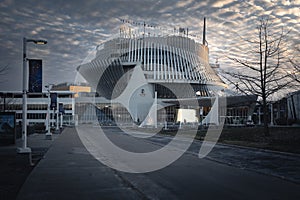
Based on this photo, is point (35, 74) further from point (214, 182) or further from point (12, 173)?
point (214, 182)

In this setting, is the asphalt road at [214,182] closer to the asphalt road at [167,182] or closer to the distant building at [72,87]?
the asphalt road at [167,182]

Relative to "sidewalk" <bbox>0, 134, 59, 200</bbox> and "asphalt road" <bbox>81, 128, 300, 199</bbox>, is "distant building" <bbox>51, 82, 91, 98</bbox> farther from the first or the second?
"asphalt road" <bbox>81, 128, 300, 199</bbox>

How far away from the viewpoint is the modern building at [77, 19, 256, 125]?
92375mm

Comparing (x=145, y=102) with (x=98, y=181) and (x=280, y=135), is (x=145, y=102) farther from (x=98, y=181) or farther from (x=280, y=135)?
(x=98, y=181)

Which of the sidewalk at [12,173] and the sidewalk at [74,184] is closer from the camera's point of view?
the sidewalk at [74,184]

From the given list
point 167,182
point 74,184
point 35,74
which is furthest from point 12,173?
point 35,74

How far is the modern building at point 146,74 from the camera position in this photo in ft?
303

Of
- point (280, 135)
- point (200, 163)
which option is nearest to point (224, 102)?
point (280, 135)

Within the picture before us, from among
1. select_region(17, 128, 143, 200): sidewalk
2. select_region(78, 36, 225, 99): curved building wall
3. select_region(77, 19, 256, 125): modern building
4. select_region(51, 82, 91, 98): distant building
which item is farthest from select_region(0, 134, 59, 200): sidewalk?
select_region(51, 82, 91, 98): distant building

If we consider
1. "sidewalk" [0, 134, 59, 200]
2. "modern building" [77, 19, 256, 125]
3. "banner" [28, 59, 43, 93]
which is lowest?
"sidewalk" [0, 134, 59, 200]

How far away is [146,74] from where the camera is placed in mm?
94312

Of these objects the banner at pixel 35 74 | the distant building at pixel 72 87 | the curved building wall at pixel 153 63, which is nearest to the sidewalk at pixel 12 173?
the banner at pixel 35 74

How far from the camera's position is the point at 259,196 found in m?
7.56

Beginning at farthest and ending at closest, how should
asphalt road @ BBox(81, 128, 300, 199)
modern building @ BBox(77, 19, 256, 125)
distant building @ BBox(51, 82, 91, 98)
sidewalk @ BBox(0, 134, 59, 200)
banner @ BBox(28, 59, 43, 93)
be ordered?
1. distant building @ BBox(51, 82, 91, 98)
2. modern building @ BBox(77, 19, 256, 125)
3. banner @ BBox(28, 59, 43, 93)
4. sidewalk @ BBox(0, 134, 59, 200)
5. asphalt road @ BBox(81, 128, 300, 199)
